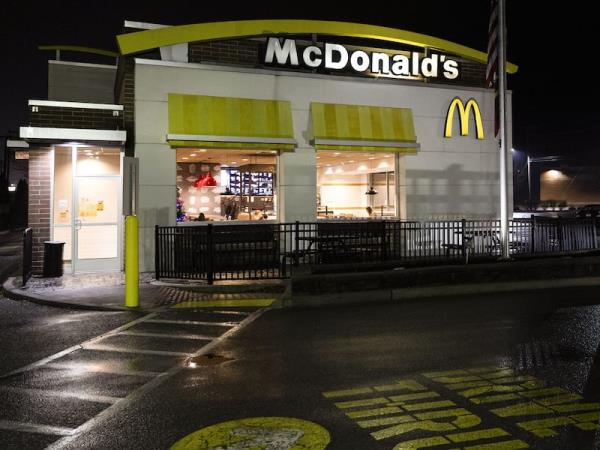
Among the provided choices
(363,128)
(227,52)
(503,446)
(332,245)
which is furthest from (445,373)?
(227,52)

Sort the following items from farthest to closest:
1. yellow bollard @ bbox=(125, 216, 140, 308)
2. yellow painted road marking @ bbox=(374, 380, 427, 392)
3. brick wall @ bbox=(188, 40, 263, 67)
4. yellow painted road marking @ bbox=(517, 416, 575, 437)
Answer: brick wall @ bbox=(188, 40, 263, 67)
yellow bollard @ bbox=(125, 216, 140, 308)
yellow painted road marking @ bbox=(374, 380, 427, 392)
yellow painted road marking @ bbox=(517, 416, 575, 437)

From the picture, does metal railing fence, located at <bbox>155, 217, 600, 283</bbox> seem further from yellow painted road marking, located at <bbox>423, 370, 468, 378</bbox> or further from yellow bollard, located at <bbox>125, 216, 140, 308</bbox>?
yellow painted road marking, located at <bbox>423, 370, 468, 378</bbox>

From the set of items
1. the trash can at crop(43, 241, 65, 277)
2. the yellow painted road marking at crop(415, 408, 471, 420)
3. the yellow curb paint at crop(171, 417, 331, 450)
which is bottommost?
the yellow curb paint at crop(171, 417, 331, 450)

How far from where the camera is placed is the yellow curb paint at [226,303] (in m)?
11.2

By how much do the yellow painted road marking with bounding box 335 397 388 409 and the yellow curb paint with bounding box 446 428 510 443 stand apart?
3.05 feet

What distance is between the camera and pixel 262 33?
16.8 meters

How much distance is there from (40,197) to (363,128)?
30.7 feet

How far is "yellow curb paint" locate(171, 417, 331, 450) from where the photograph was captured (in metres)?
4.31

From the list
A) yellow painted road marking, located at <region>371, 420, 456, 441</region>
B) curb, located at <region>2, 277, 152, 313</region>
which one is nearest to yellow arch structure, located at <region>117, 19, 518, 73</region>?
curb, located at <region>2, 277, 152, 313</region>

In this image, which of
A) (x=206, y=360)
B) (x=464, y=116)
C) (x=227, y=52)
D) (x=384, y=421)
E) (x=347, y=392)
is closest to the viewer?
(x=384, y=421)

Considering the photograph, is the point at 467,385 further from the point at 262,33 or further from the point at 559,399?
the point at 262,33

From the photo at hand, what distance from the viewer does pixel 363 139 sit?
17.5 meters

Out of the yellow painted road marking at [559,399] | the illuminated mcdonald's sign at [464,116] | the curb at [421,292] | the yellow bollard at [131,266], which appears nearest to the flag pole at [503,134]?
the curb at [421,292]

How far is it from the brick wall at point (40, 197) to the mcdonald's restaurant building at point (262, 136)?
29mm
